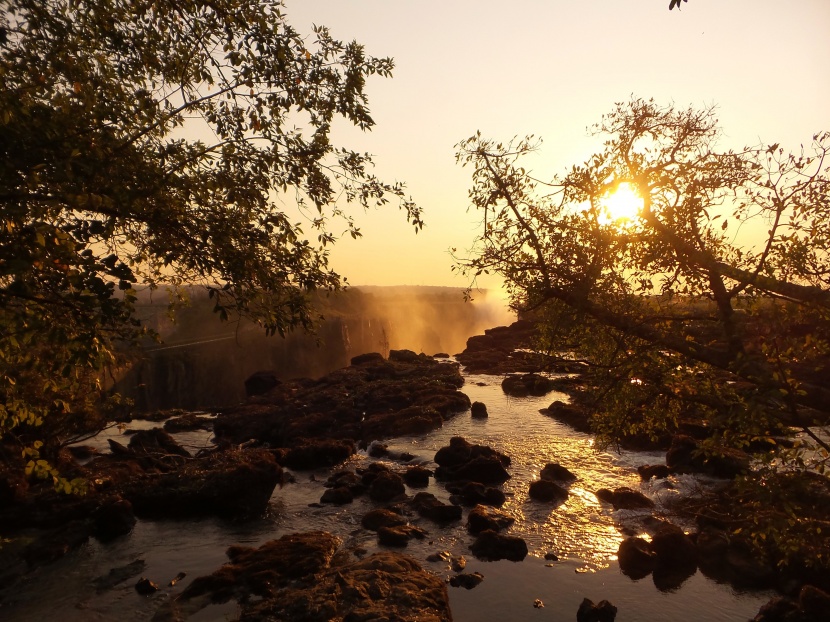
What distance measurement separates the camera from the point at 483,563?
552 inches

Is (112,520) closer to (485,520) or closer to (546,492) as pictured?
(485,520)

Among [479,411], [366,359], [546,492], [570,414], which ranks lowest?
[546,492]

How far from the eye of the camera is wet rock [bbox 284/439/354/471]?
79.5 ft

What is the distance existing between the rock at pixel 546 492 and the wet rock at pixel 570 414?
31.4 feet

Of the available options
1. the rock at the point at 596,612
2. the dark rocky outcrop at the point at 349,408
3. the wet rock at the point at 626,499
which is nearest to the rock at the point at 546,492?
the wet rock at the point at 626,499

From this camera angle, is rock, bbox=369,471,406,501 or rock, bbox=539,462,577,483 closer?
rock, bbox=369,471,406,501

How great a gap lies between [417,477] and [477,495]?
118 inches

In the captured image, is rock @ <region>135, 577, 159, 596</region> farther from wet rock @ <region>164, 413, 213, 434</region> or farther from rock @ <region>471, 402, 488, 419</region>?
wet rock @ <region>164, 413, 213, 434</region>

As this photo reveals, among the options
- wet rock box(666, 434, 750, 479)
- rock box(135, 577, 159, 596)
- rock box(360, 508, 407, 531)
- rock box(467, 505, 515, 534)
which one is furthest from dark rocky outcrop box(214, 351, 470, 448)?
rock box(135, 577, 159, 596)

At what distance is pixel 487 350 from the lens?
198 feet

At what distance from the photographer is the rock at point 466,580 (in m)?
12.7

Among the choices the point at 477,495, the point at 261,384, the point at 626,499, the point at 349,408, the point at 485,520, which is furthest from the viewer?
the point at 261,384

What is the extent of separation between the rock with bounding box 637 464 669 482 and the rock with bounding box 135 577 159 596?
16738 millimetres

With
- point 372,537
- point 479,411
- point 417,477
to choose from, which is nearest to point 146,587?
point 372,537
